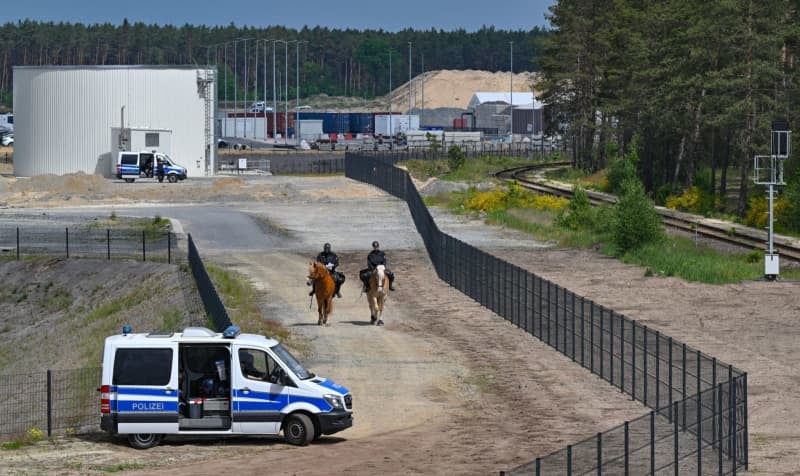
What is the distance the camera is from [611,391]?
30328mm

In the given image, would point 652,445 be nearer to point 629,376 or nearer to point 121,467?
point 121,467

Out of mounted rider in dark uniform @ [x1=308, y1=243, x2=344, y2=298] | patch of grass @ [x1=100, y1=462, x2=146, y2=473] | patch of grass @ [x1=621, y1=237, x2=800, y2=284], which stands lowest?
patch of grass @ [x1=100, y1=462, x2=146, y2=473]

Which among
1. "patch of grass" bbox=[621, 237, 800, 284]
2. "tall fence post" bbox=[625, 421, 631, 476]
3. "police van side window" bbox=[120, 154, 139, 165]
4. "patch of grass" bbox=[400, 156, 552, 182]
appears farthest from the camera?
"patch of grass" bbox=[400, 156, 552, 182]

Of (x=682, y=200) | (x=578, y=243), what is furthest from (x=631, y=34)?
(x=578, y=243)

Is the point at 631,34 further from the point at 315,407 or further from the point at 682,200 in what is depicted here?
the point at 315,407

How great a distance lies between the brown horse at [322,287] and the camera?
1476 inches

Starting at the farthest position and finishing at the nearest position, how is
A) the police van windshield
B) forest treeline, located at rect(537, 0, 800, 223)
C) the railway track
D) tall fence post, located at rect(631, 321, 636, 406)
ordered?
forest treeline, located at rect(537, 0, 800, 223) < the railway track < tall fence post, located at rect(631, 321, 636, 406) < the police van windshield

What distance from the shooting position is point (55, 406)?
104 feet

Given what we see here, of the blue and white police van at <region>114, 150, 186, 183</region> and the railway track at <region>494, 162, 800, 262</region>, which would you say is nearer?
the railway track at <region>494, 162, 800, 262</region>

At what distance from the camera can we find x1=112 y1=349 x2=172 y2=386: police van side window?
25625 millimetres

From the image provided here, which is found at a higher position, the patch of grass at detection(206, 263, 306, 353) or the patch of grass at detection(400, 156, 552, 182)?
the patch of grass at detection(400, 156, 552, 182)

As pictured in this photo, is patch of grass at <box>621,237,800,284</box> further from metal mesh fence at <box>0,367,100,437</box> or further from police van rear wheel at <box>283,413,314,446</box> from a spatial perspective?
police van rear wheel at <box>283,413,314,446</box>

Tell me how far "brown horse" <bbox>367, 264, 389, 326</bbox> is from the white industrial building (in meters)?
64.4

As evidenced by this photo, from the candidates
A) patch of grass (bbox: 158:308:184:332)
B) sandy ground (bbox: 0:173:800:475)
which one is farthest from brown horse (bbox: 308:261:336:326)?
patch of grass (bbox: 158:308:184:332)
